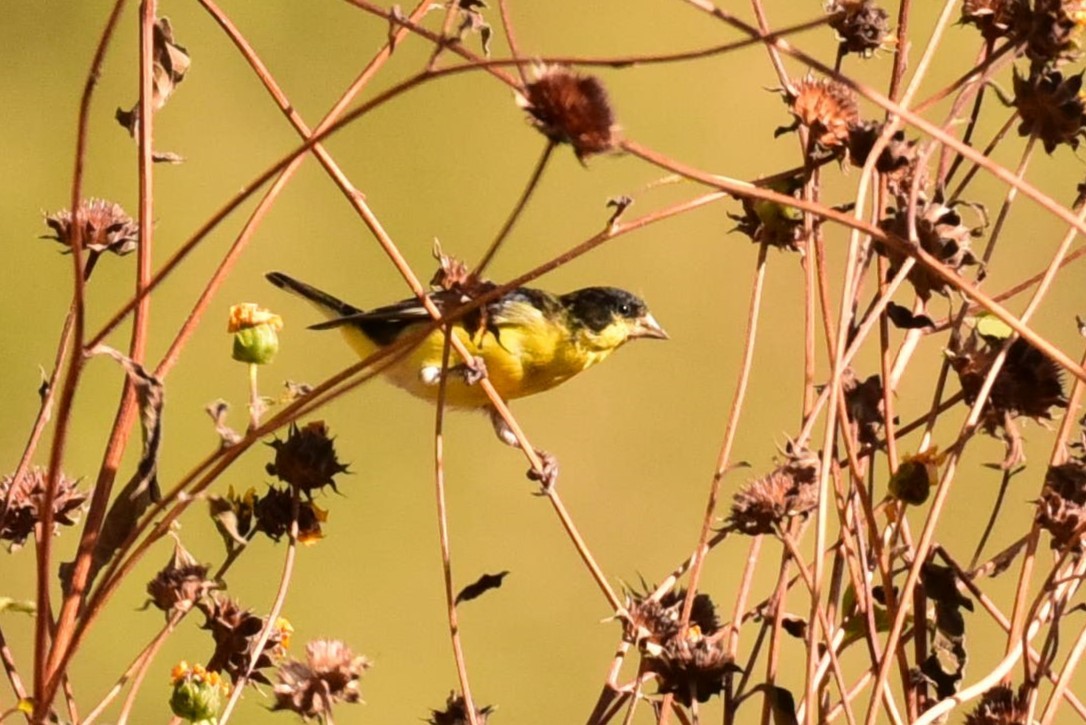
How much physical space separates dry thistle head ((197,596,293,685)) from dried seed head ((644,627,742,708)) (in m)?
0.25

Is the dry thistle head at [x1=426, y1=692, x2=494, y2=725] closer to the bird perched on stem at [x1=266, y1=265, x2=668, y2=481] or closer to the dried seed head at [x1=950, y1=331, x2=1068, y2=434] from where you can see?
the dried seed head at [x1=950, y1=331, x2=1068, y2=434]

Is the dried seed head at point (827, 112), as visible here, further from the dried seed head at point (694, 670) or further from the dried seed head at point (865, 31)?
the dried seed head at point (694, 670)

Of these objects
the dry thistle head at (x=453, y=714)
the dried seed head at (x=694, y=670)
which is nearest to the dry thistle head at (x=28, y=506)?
the dry thistle head at (x=453, y=714)

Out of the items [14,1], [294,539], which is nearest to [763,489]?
[294,539]

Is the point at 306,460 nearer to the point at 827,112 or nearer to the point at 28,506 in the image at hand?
the point at 28,506

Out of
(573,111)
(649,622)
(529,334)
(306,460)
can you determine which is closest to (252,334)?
(306,460)

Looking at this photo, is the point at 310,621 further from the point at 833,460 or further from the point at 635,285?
the point at 833,460

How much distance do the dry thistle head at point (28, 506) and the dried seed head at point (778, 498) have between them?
1.34ft

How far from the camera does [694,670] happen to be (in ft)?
2.81

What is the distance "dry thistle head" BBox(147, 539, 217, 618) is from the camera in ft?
2.93

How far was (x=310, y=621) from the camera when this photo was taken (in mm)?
3484

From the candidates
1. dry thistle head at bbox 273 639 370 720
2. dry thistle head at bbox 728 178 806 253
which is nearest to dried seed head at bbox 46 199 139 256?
dry thistle head at bbox 273 639 370 720

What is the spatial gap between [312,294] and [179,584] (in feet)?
4.38

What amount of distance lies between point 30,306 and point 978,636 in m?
2.47
